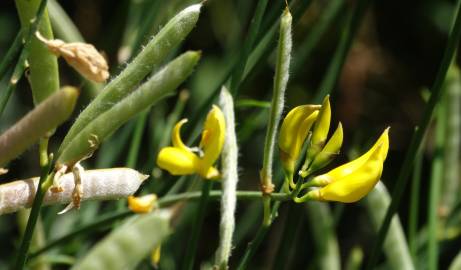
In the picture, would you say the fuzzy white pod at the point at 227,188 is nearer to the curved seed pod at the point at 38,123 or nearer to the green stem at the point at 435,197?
the curved seed pod at the point at 38,123

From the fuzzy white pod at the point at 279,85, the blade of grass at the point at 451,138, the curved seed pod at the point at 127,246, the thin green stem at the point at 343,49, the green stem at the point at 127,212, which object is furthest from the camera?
the blade of grass at the point at 451,138

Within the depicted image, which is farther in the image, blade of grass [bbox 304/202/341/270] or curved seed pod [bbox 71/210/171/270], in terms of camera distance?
blade of grass [bbox 304/202/341/270]

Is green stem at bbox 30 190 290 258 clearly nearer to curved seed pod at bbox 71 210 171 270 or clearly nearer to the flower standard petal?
the flower standard petal

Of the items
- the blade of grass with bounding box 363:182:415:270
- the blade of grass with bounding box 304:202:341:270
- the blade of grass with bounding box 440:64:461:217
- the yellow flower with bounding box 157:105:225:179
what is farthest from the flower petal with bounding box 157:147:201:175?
the blade of grass with bounding box 440:64:461:217

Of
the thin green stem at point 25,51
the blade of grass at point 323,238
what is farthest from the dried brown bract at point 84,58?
the blade of grass at point 323,238

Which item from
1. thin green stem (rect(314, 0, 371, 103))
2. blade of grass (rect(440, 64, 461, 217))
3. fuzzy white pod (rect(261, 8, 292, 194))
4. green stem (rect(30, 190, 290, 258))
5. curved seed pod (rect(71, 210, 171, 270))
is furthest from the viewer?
blade of grass (rect(440, 64, 461, 217))

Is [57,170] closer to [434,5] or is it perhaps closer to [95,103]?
[95,103]
